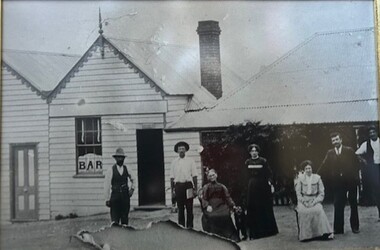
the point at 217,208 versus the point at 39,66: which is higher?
the point at 39,66

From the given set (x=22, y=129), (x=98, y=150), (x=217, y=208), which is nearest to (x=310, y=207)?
(x=217, y=208)

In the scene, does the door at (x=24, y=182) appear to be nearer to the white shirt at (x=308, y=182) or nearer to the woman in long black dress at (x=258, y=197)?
the woman in long black dress at (x=258, y=197)

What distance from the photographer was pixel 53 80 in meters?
3.27

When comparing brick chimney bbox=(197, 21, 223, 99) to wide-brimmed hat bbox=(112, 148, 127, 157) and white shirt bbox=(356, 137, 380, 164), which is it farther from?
white shirt bbox=(356, 137, 380, 164)

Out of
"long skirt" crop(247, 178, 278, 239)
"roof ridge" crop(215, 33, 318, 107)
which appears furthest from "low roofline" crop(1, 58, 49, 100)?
"long skirt" crop(247, 178, 278, 239)

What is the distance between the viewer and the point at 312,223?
3.22 metres

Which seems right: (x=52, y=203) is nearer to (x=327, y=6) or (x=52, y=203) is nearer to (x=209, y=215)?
(x=209, y=215)

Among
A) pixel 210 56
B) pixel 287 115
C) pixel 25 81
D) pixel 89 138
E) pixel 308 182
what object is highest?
pixel 210 56

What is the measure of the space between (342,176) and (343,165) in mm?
71

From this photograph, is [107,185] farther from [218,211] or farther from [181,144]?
[218,211]

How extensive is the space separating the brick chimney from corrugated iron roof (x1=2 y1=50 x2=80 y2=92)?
80cm

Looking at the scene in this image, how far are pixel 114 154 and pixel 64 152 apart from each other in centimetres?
32

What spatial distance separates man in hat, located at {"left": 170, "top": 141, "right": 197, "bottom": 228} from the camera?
3201mm

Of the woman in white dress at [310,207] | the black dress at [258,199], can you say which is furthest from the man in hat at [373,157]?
the black dress at [258,199]
